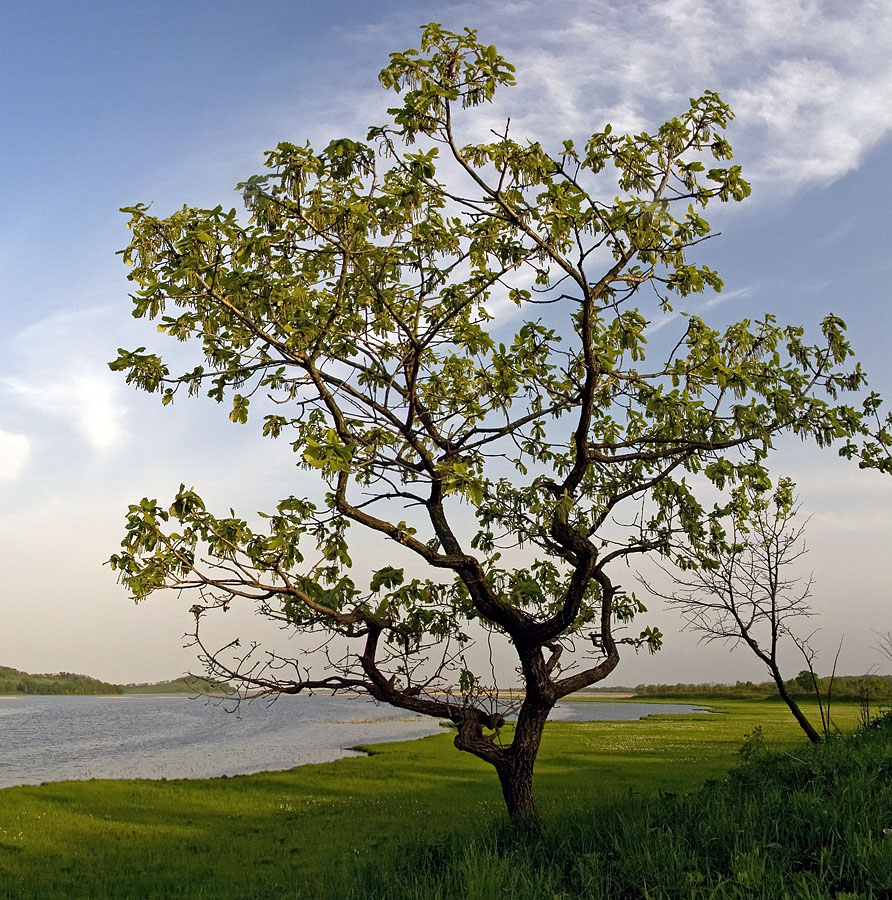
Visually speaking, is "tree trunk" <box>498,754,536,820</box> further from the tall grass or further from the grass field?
the tall grass

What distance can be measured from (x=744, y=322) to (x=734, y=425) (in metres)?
2.18

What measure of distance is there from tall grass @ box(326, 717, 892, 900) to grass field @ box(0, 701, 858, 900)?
1410 mm

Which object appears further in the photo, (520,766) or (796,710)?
(796,710)

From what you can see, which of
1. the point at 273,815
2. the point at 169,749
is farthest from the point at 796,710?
the point at 169,749

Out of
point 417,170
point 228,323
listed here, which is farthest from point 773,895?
point 228,323

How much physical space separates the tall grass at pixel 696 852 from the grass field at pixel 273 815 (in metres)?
1.41

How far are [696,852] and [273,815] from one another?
14.7 meters

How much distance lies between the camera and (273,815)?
62.6 ft

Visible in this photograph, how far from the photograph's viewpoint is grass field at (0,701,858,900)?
13.1 metres

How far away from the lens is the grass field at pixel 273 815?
1309 centimetres

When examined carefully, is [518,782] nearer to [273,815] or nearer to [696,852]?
[696,852]

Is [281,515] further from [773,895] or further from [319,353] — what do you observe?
[773,895]

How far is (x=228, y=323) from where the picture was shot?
9867mm

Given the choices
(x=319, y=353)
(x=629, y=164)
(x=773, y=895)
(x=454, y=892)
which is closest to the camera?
(x=773, y=895)
